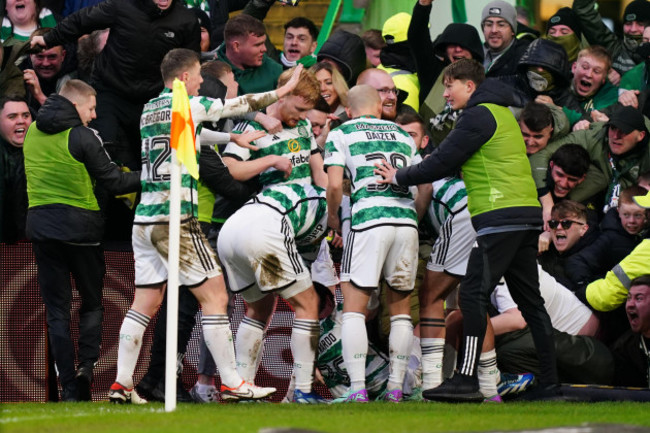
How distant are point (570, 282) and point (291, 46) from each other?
4.02m

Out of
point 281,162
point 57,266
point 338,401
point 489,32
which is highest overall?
point 489,32

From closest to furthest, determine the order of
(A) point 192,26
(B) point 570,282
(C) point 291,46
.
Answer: (B) point 570,282, (A) point 192,26, (C) point 291,46

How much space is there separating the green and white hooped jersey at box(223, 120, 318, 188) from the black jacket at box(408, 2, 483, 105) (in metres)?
2.65

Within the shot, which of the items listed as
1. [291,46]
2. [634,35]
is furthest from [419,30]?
[634,35]

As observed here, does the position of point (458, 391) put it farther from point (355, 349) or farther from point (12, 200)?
point (12, 200)

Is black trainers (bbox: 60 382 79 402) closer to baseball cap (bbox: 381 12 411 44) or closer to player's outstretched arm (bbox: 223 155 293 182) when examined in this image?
player's outstretched arm (bbox: 223 155 293 182)

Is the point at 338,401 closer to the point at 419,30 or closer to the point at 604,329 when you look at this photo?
the point at 604,329

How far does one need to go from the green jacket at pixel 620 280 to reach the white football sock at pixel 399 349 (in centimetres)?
168

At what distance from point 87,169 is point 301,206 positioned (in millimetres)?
1613

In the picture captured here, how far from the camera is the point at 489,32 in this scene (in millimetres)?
11547

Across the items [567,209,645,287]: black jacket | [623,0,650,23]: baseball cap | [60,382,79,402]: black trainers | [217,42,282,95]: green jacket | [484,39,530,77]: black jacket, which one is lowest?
[60,382,79,402]: black trainers

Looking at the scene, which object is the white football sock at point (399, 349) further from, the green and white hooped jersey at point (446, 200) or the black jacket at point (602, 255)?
the black jacket at point (602, 255)

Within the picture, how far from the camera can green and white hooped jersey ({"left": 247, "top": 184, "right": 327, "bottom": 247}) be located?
878cm

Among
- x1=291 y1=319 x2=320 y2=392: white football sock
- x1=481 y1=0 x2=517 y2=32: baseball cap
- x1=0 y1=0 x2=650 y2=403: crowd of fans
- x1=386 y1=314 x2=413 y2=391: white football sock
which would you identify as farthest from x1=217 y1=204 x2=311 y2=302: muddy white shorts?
x1=481 y1=0 x2=517 y2=32: baseball cap
